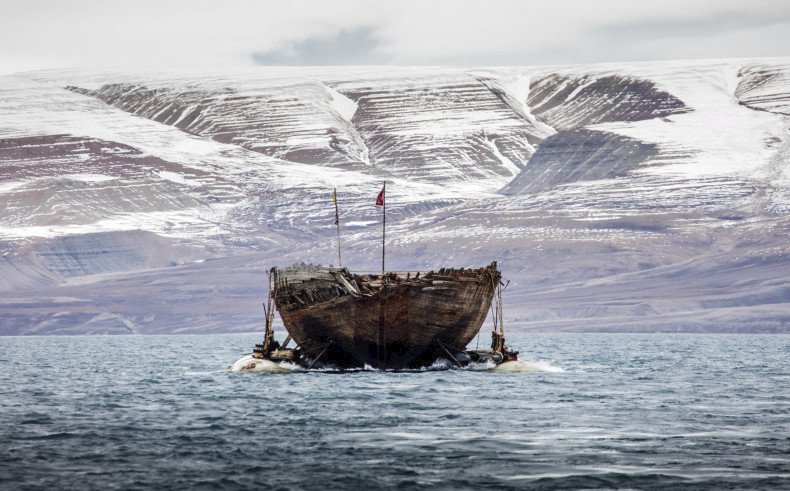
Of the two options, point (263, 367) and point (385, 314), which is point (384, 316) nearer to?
point (385, 314)

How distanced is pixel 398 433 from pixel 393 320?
1096 inches

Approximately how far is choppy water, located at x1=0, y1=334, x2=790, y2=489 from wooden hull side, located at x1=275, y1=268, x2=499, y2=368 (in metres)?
2.31

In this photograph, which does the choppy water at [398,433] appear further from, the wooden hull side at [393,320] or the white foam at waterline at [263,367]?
the white foam at waterline at [263,367]

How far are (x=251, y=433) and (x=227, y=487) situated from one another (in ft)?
36.1

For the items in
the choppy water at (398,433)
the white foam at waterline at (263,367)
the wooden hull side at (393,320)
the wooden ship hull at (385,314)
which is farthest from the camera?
the white foam at waterline at (263,367)

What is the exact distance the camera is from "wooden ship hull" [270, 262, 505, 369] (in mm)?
71938

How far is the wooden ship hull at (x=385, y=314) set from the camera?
71.9 metres

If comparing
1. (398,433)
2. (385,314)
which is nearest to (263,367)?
(385,314)

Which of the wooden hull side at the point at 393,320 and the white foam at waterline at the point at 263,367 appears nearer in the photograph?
the wooden hull side at the point at 393,320

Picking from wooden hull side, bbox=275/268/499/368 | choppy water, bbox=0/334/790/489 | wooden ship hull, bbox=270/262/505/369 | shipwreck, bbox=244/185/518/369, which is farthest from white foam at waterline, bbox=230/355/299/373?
choppy water, bbox=0/334/790/489

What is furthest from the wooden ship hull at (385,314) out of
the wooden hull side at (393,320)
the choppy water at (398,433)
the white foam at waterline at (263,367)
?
the choppy water at (398,433)

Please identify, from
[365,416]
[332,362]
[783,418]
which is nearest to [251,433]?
[365,416]

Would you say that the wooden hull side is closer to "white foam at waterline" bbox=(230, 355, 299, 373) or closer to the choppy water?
"white foam at waterline" bbox=(230, 355, 299, 373)

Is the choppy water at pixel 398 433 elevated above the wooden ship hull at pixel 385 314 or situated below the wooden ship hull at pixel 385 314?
below
